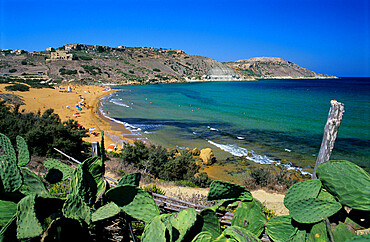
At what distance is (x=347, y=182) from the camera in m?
1.76

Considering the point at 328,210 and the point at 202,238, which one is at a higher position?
the point at 328,210

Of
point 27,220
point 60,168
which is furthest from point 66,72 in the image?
point 27,220

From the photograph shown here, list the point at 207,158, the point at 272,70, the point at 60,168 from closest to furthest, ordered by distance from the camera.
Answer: the point at 60,168
the point at 207,158
the point at 272,70

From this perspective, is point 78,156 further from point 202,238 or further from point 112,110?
point 112,110

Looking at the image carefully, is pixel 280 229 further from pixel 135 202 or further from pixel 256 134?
pixel 256 134

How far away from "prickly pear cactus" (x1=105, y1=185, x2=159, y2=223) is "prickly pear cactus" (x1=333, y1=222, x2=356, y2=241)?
4.82 ft

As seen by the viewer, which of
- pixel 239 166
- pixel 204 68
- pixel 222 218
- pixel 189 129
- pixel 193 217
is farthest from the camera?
pixel 204 68

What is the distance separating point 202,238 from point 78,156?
337 inches

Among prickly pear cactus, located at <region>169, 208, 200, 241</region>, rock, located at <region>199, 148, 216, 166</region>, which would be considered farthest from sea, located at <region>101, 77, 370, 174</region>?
prickly pear cactus, located at <region>169, 208, 200, 241</region>

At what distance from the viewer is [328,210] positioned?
1.76m

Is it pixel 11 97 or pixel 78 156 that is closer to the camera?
pixel 78 156

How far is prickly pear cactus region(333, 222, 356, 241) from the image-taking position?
171 centimetres

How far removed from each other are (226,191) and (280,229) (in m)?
0.57

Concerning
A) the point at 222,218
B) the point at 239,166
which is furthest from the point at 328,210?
the point at 239,166
